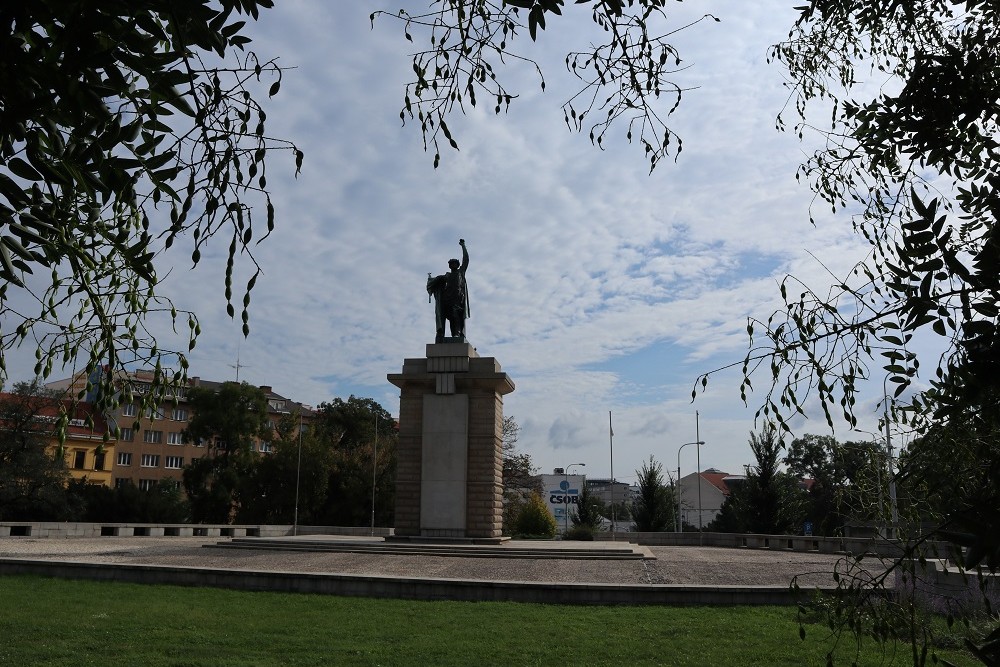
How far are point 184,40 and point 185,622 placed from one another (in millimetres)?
9189

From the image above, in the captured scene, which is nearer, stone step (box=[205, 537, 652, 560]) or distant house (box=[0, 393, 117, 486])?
distant house (box=[0, 393, 117, 486])

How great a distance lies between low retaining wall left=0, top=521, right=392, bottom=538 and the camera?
101ft

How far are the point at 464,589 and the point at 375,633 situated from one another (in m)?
3.36

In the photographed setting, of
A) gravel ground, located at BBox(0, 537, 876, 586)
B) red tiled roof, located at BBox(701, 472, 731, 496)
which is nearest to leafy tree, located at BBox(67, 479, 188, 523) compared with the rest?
gravel ground, located at BBox(0, 537, 876, 586)

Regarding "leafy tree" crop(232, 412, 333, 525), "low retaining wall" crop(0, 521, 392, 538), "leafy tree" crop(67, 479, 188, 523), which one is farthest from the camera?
"leafy tree" crop(232, 412, 333, 525)

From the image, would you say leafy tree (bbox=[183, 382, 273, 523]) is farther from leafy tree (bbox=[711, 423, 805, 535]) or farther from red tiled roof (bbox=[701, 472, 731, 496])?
red tiled roof (bbox=[701, 472, 731, 496])

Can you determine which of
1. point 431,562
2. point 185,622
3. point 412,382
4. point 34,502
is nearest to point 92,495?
point 34,502

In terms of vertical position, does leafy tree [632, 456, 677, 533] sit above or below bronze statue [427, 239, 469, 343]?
below

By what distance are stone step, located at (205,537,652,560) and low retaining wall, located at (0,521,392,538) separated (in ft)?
37.3

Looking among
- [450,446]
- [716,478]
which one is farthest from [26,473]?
[716,478]

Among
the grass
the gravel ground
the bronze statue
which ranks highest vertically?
the bronze statue

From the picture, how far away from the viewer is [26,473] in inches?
1540

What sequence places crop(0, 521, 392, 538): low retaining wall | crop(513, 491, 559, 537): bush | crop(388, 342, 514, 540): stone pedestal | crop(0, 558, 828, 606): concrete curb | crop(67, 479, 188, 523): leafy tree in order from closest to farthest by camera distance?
crop(0, 558, 828, 606): concrete curb
crop(388, 342, 514, 540): stone pedestal
crop(0, 521, 392, 538): low retaining wall
crop(513, 491, 559, 537): bush
crop(67, 479, 188, 523): leafy tree

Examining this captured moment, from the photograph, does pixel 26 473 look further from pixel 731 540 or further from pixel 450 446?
pixel 731 540
